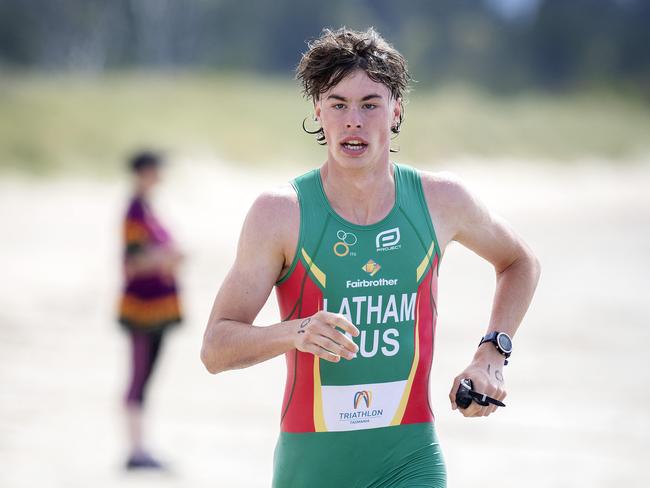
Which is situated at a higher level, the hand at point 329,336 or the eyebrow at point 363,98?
the eyebrow at point 363,98

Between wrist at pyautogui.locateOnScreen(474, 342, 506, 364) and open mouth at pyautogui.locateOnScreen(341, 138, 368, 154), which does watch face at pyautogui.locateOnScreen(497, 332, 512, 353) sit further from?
open mouth at pyautogui.locateOnScreen(341, 138, 368, 154)

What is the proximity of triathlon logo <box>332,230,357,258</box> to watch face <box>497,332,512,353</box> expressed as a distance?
1.72 feet

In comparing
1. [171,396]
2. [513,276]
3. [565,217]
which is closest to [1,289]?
[171,396]

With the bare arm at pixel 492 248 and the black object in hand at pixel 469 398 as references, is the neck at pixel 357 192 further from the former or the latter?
the black object in hand at pixel 469 398

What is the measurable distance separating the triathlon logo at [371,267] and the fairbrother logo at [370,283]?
0.02 meters

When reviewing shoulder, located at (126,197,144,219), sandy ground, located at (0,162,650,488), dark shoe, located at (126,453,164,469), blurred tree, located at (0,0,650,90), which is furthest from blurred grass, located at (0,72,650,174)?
dark shoe, located at (126,453,164,469)

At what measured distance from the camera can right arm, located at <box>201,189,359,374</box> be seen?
2688mm

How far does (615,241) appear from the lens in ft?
73.5

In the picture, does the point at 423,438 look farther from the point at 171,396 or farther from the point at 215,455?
the point at 171,396

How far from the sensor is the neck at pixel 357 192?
302 centimetres

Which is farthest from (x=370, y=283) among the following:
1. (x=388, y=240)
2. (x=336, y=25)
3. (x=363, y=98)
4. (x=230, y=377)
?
(x=336, y=25)

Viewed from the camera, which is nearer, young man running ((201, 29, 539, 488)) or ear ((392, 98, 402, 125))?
young man running ((201, 29, 539, 488))

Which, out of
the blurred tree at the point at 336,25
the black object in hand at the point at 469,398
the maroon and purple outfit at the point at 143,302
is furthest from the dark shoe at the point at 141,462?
the blurred tree at the point at 336,25

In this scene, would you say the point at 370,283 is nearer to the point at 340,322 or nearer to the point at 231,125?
the point at 340,322
